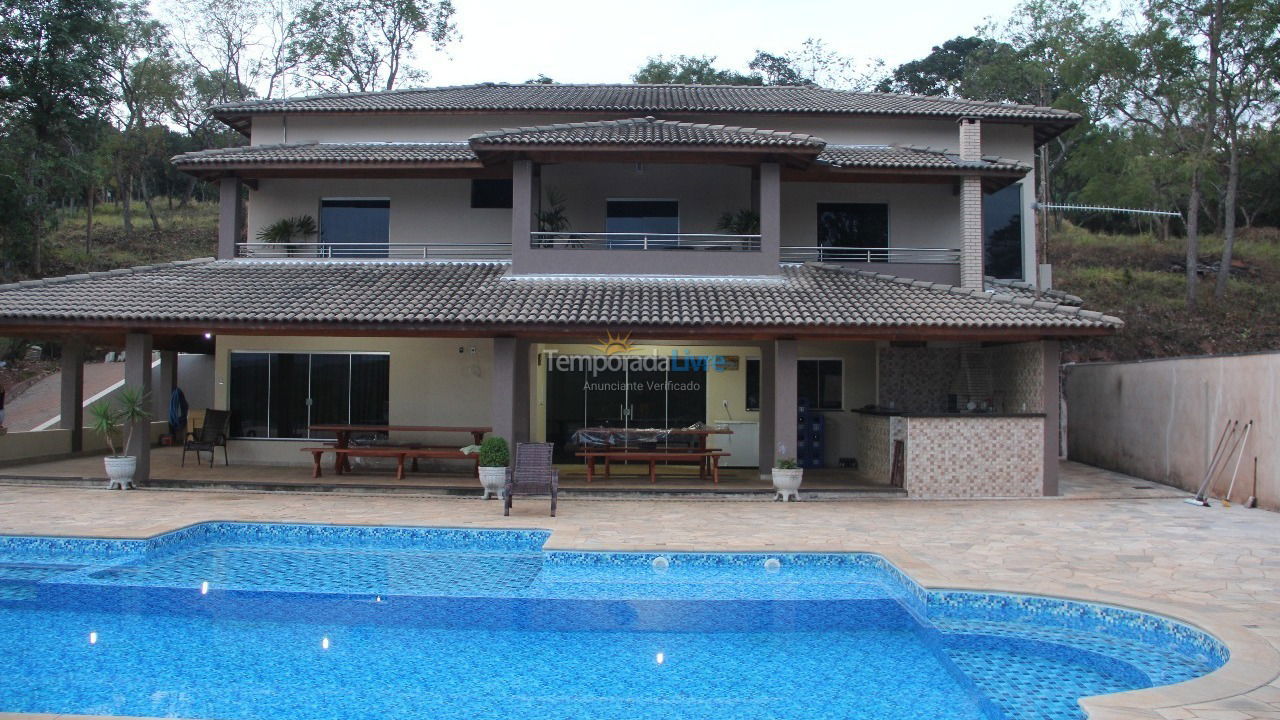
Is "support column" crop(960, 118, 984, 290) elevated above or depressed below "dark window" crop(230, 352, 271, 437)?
above

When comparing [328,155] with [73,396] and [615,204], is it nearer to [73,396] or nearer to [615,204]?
[615,204]

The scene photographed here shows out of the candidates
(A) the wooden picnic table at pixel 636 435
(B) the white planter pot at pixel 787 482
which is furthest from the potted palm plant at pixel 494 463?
(B) the white planter pot at pixel 787 482

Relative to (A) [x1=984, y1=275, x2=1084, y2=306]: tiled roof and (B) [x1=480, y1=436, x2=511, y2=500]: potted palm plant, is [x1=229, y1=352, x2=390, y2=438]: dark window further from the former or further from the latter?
(A) [x1=984, y1=275, x2=1084, y2=306]: tiled roof

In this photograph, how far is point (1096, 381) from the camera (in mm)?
18203

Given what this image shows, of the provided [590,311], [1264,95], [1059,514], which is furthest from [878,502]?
[1264,95]

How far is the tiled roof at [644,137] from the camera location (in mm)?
14444

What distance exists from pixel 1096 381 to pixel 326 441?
1600cm

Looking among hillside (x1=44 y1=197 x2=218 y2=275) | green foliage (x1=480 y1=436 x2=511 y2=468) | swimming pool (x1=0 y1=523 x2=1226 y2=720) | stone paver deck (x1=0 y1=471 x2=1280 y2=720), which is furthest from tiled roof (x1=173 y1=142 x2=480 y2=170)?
hillside (x1=44 y1=197 x2=218 y2=275)

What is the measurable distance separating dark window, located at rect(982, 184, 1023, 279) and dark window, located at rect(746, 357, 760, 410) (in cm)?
550

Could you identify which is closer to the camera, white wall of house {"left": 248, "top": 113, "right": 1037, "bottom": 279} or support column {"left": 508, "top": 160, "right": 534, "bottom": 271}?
support column {"left": 508, "top": 160, "right": 534, "bottom": 271}

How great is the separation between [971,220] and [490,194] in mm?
9462

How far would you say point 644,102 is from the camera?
1953cm

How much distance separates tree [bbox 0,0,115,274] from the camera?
27.1m

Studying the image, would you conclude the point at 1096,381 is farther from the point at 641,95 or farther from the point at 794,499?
the point at 641,95
